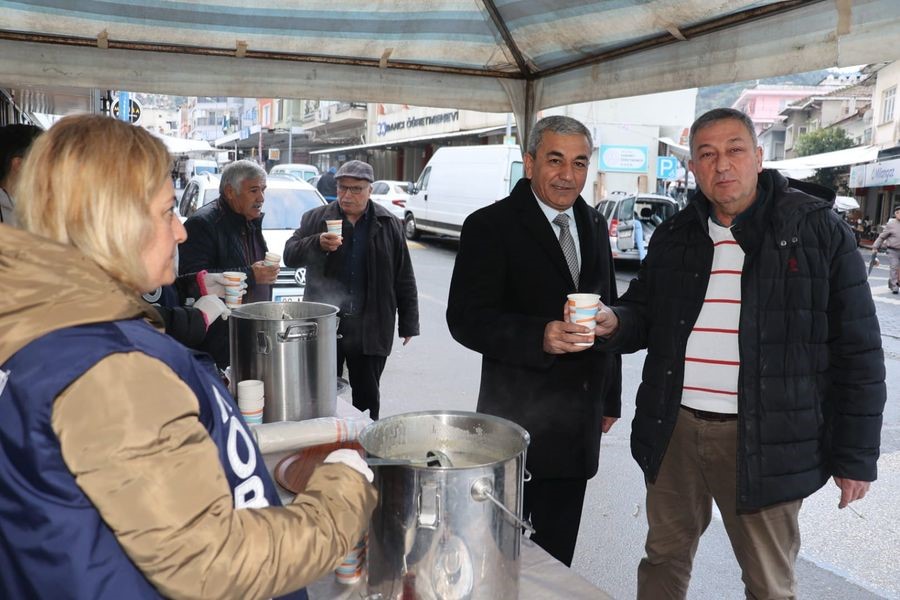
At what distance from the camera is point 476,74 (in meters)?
4.04

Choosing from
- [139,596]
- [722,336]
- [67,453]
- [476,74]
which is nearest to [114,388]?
[67,453]

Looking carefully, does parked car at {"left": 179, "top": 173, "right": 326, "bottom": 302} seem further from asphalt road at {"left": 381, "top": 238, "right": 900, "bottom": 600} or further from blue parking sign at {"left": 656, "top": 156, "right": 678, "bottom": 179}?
blue parking sign at {"left": 656, "top": 156, "right": 678, "bottom": 179}

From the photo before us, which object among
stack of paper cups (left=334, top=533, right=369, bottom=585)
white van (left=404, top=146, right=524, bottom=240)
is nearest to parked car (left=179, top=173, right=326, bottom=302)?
white van (left=404, top=146, right=524, bottom=240)

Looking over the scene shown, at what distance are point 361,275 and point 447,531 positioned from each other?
357 centimetres

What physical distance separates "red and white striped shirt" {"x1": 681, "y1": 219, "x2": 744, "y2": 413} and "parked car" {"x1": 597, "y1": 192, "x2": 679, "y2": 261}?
12.6m

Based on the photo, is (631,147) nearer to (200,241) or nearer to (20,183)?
(200,241)

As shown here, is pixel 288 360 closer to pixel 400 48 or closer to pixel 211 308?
pixel 211 308

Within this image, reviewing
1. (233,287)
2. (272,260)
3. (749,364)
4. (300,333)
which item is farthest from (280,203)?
(749,364)

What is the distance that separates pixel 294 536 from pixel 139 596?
0.23 m

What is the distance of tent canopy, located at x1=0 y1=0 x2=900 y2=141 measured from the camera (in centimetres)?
301

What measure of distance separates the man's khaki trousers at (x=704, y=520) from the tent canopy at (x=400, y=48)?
139 centimetres

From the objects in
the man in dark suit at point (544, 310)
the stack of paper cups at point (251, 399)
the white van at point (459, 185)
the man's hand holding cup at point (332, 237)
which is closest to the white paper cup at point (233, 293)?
the stack of paper cups at point (251, 399)

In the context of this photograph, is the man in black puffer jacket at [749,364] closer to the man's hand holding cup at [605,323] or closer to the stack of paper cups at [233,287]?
the man's hand holding cup at [605,323]

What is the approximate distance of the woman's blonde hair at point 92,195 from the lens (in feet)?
3.46
